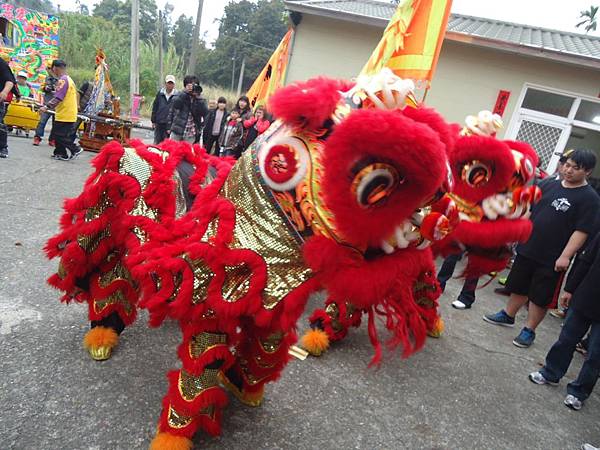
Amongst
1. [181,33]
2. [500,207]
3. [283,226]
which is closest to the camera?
[283,226]

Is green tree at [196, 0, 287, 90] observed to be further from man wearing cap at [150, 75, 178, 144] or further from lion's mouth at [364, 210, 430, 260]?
lion's mouth at [364, 210, 430, 260]

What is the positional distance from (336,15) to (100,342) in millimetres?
7022

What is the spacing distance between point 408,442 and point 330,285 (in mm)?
1341

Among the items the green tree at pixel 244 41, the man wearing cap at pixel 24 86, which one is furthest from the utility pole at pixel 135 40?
the green tree at pixel 244 41

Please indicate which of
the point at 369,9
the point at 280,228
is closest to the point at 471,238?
the point at 280,228

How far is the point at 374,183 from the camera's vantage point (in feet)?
3.43

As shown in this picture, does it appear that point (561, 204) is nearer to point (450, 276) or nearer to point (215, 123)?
point (450, 276)

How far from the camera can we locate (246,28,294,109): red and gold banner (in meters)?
6.86

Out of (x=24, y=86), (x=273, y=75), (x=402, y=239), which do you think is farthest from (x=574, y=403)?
(x=24, y=86)

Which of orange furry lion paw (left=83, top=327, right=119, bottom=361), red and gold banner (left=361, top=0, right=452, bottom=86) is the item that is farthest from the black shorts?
orange furry lion paw (left=83, top=327, right=119, bottom=361)

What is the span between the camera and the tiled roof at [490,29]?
681 cm

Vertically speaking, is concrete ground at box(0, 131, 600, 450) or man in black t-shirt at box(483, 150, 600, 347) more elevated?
man in black t-shirt at box(483, 150, 600, 347)

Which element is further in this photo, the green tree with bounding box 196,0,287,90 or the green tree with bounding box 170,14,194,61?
the green tree with bounding box 170,14,194,61

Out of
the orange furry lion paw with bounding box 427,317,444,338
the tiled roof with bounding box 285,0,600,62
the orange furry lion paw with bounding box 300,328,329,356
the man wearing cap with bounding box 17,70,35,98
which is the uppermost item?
the tiled roof with bounding box 285,0,600,62
